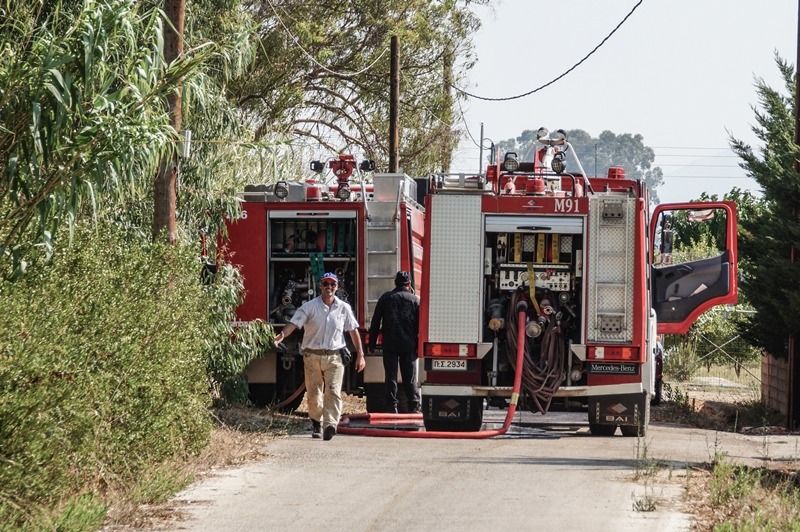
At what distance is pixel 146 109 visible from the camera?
978 centimetres

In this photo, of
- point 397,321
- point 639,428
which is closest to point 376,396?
point 397,321

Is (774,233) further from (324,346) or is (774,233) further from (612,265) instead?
(324,346)

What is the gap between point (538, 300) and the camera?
50.8 ft

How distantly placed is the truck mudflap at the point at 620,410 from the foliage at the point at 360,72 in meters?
13.2

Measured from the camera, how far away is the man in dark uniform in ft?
55.5

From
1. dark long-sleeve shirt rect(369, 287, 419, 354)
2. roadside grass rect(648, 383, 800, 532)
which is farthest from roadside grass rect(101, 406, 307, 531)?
roadside grass rect(648, 383, 800, 532)

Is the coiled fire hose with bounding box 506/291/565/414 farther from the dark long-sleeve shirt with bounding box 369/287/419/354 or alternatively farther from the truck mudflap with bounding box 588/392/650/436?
the dark long-sleeve shirt with bounding box 369/287/419/354

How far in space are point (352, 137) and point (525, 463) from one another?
64.5 feet

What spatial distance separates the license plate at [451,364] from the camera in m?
15.2

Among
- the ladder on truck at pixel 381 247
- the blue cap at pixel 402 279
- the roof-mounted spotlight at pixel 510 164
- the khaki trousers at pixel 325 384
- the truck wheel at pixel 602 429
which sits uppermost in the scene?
the roof-mounted spotlight at pixel 510 164

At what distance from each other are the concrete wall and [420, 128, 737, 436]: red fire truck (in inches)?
242

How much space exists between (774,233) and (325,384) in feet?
28.2

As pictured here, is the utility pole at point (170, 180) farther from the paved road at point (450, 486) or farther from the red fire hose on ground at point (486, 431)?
the red fire hose on ground at point (486, 431)

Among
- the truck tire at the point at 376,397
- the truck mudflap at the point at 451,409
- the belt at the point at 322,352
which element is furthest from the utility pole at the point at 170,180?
the truck tire at the point at 376,397
